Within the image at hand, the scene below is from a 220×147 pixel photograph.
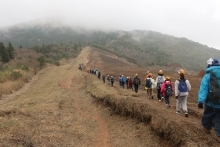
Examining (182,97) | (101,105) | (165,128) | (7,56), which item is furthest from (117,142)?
(7,56)

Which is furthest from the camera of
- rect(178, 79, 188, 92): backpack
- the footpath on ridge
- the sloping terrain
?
rect(178, 79, 188, 92): backpack

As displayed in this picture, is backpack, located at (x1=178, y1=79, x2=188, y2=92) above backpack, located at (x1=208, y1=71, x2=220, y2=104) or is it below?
below

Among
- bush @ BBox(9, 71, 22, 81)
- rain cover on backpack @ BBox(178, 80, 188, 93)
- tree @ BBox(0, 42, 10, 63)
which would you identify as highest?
rain cover on backpack @ BBox(178, 80, 188, 93)

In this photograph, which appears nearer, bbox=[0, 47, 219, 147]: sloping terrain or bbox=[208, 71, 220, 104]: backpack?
bbox=[208, 71, 220, 104]: backpack

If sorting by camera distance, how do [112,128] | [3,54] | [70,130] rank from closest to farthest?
[70,130] → [112,128] → [3,54]

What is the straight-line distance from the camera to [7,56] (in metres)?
77.8

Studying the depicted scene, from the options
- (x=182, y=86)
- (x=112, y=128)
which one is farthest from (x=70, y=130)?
(x=182, y=86)

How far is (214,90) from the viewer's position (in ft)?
23.8

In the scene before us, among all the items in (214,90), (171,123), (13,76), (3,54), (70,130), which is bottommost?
(13,76)

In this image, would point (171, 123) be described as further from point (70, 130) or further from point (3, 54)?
point (3, 54)

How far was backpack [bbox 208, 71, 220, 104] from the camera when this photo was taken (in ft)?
23.6

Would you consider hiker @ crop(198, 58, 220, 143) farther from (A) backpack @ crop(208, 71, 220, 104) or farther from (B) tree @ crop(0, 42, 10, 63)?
(B) tree @ crop(0, 42, 10, 63)

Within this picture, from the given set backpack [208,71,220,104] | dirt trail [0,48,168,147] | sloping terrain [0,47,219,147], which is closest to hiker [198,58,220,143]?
backpack [208,71,220,104]

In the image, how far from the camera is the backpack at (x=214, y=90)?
23.6 ft
